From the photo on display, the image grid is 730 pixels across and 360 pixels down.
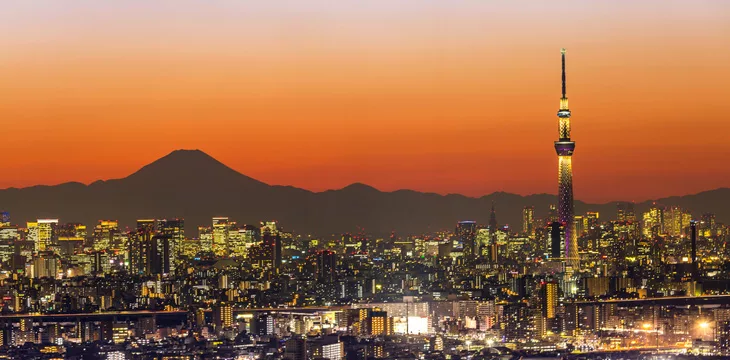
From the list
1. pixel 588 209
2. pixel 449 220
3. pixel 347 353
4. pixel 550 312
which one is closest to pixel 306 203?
pixel 449 220

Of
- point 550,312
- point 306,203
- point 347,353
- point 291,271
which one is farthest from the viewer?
point 306,203

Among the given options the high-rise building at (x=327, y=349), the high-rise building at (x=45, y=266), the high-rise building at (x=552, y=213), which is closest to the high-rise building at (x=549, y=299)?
the high-rise building at (x=327, y=349)

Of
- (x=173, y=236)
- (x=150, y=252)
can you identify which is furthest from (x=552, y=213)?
(x=150, y=252)

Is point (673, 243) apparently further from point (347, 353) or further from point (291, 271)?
point (347, 353)

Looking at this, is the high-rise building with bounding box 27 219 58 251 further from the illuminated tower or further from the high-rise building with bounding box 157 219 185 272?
the illuminated tower

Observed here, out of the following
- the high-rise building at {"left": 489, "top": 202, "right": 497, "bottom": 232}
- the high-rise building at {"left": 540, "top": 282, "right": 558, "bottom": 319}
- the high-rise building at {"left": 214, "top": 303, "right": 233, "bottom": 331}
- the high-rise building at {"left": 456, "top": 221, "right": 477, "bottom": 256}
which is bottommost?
the high-rise building at {"left": 214, "top": 303, "right": 233, "bottom": 331}

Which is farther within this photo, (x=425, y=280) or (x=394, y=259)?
(x=394, y=259)

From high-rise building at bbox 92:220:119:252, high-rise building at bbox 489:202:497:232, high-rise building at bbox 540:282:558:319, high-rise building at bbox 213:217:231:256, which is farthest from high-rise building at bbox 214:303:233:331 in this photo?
high-rise building at bbox 489:202:497:232
